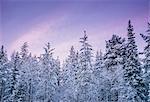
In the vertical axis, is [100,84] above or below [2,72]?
below

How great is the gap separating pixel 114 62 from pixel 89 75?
29.3 feet

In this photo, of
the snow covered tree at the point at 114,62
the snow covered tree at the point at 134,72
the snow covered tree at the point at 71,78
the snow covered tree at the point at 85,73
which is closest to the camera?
the snow covered tree at the point at 134,72

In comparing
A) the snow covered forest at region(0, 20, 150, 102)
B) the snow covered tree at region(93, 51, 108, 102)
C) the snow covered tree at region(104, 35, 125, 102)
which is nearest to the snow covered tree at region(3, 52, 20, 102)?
the snow covered forest at region(0, 20, 150, 102)

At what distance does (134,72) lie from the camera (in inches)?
1597

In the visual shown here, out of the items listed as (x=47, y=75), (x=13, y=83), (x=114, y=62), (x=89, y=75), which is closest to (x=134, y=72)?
(x=114, y=62)

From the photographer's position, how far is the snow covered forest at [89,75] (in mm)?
40406

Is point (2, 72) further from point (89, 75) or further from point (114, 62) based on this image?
point (114, 62)

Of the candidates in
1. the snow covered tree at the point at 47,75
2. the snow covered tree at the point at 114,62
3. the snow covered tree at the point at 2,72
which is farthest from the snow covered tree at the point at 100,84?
the snow covered tree at the point at 2,72

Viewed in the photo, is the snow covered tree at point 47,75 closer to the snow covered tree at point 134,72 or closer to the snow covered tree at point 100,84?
the snow covered tree at point 100,84

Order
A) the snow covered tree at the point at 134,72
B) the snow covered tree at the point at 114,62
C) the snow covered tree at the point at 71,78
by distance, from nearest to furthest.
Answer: the snow covered tree at the point at 134,72, the snow covered tree at the point at 114,62, the snow covered tree at the point at 71,78

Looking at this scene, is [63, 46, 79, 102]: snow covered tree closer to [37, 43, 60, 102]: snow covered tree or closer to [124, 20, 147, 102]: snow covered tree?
[37, 43, 60, 102]: snow covered tree

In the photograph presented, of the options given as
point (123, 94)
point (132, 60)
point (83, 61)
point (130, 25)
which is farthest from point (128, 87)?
point (83, 61)

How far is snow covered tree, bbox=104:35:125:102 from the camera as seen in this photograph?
4162cm

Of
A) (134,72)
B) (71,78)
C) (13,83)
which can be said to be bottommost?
(134,72)
